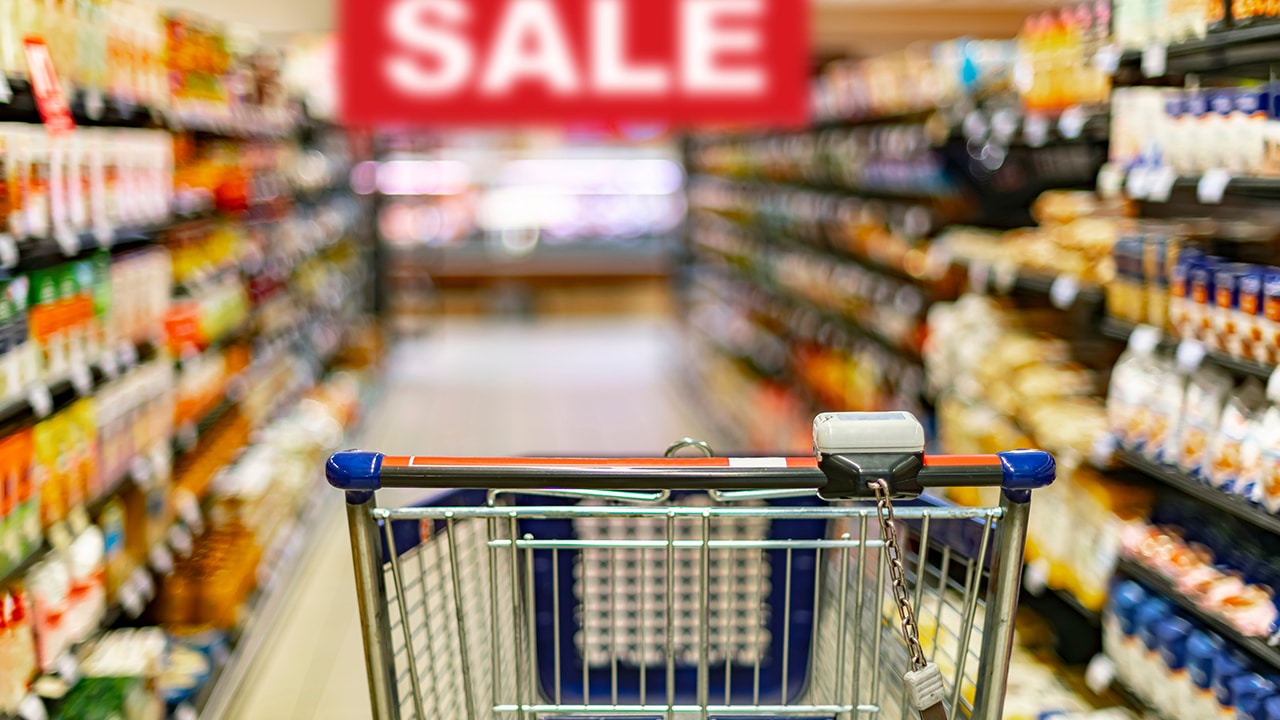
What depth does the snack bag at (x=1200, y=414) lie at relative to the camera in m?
2.68

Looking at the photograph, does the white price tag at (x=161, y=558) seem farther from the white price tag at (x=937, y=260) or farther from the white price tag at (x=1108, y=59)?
the white price tag at (x=1108, y=59)

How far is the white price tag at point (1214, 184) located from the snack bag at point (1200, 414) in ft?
1.46

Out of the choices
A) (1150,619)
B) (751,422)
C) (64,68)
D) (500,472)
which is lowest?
(751,422)

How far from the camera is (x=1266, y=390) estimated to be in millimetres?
2643

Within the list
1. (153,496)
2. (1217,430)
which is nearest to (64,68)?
(153,496)

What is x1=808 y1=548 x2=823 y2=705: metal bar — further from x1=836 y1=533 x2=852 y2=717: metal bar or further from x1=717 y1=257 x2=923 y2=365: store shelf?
x1=717 y1=257 x2=923 y2=365: store shelf

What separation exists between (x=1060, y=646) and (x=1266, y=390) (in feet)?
3.75

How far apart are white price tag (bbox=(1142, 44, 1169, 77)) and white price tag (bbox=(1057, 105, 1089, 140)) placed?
0.30 m

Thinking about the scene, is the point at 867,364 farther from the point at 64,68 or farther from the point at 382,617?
the point at 382,617

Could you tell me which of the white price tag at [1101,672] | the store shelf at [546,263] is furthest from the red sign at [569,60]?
the store shelf at [546,263]

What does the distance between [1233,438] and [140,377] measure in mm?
2962

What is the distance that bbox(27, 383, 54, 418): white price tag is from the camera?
8.98ft

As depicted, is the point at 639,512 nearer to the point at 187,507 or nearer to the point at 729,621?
the point at 729,621

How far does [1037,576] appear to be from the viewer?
338cm
